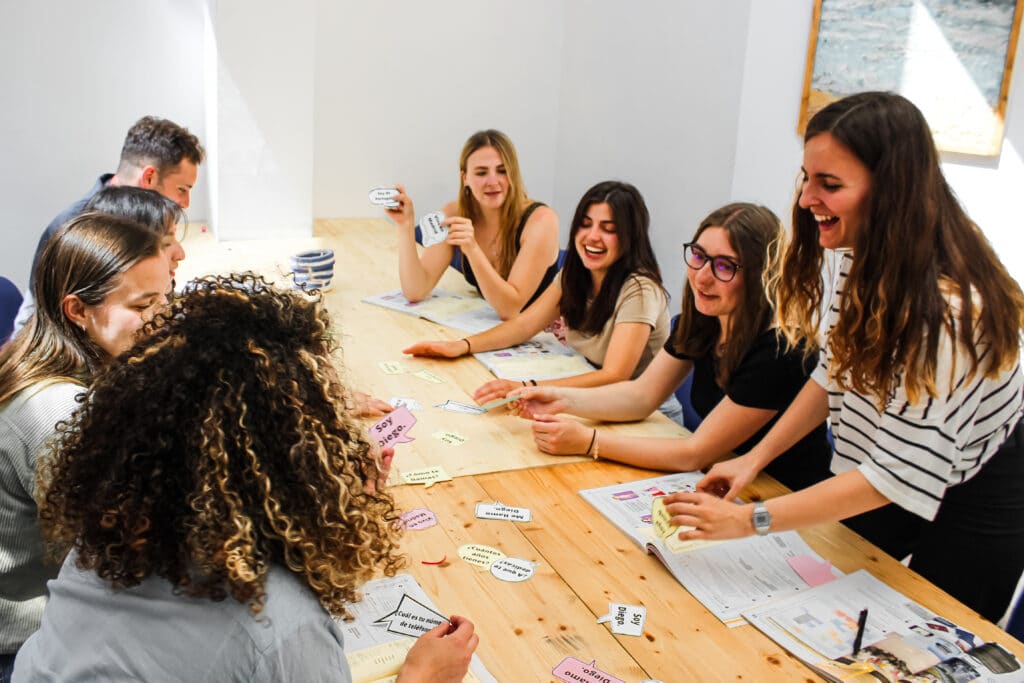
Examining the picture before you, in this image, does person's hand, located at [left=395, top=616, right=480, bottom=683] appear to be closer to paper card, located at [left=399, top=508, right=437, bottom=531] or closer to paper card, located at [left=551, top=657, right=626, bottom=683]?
paper card, located at [left=551, top=657, right=626, bottom=683]

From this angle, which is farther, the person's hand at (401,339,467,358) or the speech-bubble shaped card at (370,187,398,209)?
the speech-bubble shaped card at (370,187,398,209)

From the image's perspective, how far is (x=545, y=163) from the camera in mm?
A: 5535

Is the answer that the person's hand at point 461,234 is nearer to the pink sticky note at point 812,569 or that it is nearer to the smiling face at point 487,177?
the smiling face at point 487,177

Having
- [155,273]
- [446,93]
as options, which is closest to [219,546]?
[155,273]

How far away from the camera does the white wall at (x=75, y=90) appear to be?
4.09m

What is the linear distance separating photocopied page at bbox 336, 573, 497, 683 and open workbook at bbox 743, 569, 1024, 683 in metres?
0.53

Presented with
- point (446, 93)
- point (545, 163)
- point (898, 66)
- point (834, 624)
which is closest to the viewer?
point (834, 624)

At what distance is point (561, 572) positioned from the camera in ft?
5.21

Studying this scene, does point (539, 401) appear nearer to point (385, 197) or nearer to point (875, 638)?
point (875, 638)

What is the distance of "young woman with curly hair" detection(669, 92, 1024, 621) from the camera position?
1473mm

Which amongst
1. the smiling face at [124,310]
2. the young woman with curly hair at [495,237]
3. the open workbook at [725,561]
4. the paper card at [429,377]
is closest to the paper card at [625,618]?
the open workbook at [725,561]

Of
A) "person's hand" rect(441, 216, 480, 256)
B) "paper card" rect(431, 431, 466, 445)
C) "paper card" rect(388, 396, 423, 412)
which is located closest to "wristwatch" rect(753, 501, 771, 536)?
"paper card" rect(431, 431, 466, 445)

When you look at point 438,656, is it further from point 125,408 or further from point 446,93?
point 446,93

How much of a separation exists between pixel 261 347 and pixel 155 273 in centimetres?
92
